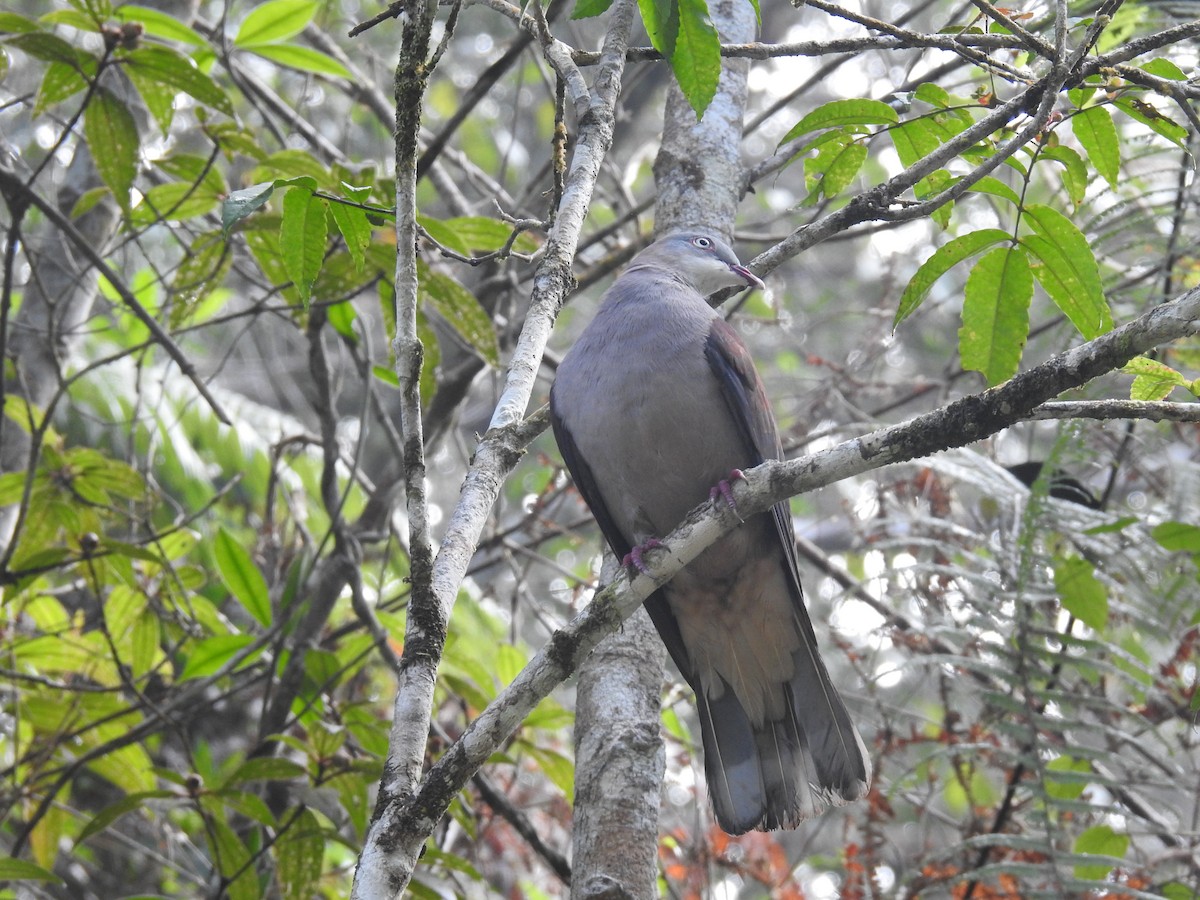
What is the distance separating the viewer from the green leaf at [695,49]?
2484mm

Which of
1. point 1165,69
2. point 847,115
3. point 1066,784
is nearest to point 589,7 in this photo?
point 847,115

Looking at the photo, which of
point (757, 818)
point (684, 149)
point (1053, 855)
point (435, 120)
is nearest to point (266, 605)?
point (757, 818)

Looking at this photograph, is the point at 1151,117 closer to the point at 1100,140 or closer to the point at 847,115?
the point at 1100,140

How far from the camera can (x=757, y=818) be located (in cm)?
341

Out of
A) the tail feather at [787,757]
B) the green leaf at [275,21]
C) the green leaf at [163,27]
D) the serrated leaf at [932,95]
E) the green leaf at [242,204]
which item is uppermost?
the green leaf at [275,21]

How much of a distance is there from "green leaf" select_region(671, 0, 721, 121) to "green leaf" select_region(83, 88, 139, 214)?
1.99 meters

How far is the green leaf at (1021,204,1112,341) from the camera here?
2764 mm

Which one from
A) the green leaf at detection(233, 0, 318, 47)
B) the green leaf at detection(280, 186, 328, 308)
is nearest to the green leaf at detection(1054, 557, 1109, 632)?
the green leaf at detection(280, 186, 328, 308)

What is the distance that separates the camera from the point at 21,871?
130 inches

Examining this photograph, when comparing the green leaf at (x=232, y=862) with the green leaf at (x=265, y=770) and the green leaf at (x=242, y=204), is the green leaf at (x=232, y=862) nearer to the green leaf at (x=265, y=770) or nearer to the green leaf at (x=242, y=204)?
the green leaf at (x=265, y=770)

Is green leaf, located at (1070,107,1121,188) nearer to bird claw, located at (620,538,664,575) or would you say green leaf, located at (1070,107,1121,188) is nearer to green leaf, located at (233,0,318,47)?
bird claw, located at (620,538,664,575)

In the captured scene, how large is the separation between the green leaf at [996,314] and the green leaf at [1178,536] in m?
0.91

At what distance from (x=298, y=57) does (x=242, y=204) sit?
6.66 ft

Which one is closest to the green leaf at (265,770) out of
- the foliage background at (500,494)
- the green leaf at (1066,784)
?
the foliage background at (500,494)
